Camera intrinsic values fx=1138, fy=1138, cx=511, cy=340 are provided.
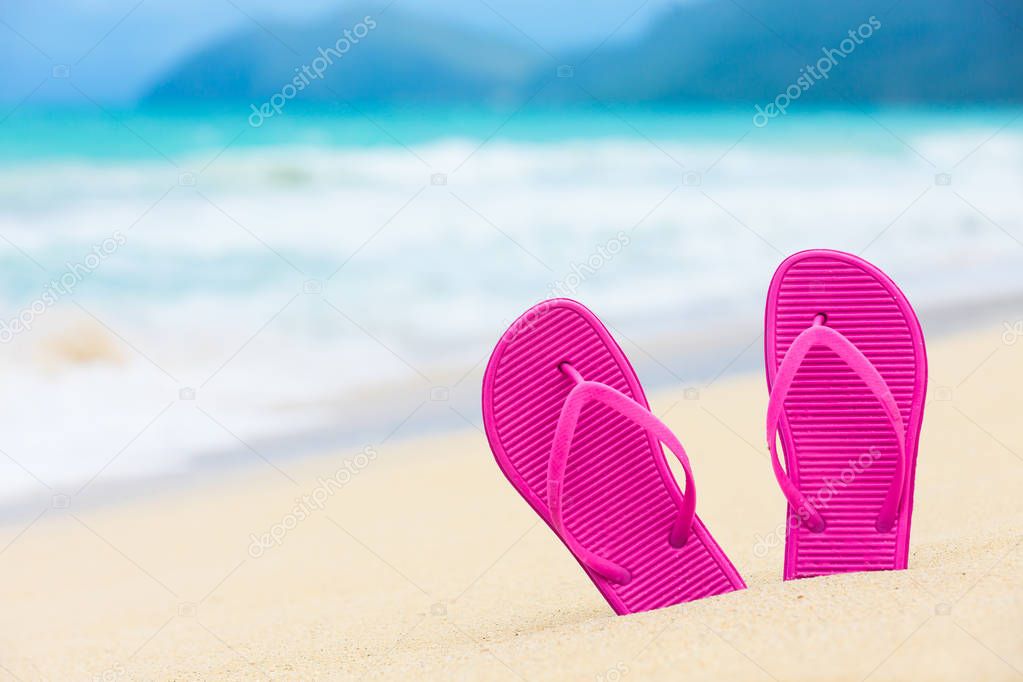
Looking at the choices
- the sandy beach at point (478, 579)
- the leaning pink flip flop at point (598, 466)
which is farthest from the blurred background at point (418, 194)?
the leaning pink flip flop at point (598, 466)

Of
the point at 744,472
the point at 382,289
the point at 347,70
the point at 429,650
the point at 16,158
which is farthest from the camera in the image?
the point at 347,70

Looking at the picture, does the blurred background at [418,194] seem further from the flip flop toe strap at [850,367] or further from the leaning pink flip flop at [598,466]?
the flip flop toe strap at [850,367]

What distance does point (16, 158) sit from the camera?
4277 mm

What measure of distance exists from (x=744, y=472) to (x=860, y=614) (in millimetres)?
1289

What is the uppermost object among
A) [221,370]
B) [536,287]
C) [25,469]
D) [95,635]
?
[95,635]

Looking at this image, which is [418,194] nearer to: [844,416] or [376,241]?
[376,241]

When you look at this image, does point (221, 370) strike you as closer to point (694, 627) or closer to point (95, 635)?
point (95, 635)

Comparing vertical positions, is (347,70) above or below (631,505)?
below

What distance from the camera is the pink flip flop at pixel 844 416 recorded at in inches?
56.7

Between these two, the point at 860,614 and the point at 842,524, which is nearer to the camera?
the point at 860,614

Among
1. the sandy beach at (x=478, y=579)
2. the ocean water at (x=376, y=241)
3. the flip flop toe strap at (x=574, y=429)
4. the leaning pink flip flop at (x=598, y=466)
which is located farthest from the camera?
the ocean water at (x=376, y=241)

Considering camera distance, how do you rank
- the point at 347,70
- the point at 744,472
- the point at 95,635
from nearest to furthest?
the point at 95,635 → the point at 744,472 → the point at 347,70

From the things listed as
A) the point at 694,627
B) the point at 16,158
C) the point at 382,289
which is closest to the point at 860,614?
the point at 694,627

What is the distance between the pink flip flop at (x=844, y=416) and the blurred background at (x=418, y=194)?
1.39 meters
